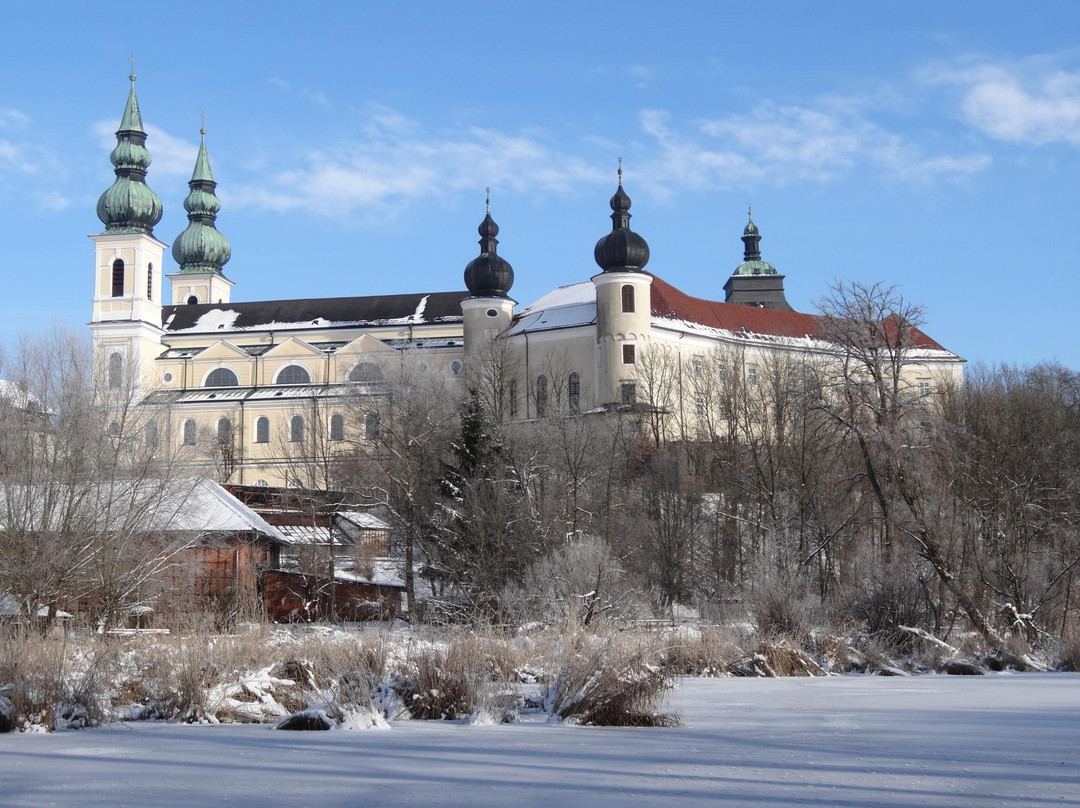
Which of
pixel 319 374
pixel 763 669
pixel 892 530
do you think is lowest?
pixel 763 669

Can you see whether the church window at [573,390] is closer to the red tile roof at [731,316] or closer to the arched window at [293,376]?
the red tile roof at [731,316]

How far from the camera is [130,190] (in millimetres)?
81062

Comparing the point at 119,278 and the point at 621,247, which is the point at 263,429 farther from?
the point at 621,247

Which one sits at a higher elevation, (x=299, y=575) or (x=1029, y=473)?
(x=1029, y=473)

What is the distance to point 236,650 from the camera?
1387 cm

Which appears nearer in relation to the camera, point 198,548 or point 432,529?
point 198,548

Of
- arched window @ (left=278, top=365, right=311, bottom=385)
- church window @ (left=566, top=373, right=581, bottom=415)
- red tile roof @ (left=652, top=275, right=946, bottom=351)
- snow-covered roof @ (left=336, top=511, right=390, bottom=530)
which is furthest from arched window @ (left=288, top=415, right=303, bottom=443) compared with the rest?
snow-covered roof @ (left=336, top=511, right=390, bottom=530)

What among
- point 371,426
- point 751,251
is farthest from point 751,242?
point 371,426

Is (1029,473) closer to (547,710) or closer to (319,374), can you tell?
(547,710)

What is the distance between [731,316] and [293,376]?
26581 mm

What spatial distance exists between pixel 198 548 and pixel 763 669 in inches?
A: 681

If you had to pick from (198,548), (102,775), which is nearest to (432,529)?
(198,548)

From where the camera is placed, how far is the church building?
6238cm

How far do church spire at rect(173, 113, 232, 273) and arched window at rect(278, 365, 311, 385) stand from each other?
23.9 m
